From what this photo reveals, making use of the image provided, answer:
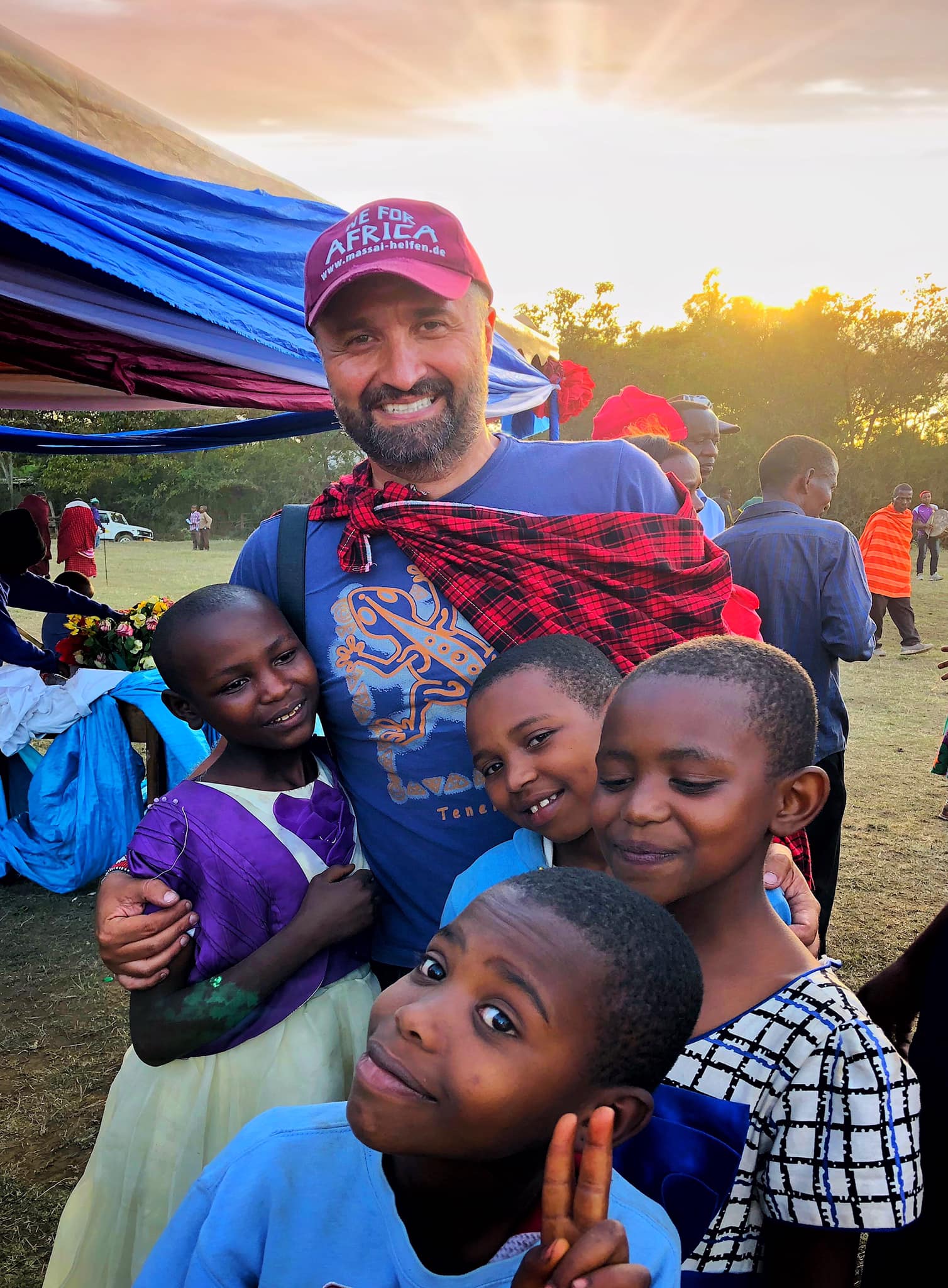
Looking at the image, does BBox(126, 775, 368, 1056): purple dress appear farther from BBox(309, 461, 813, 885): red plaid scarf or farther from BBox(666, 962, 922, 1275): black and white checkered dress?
BBox(666, 962, 922, 1275): black and white checkered dress

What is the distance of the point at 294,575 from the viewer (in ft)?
5.57

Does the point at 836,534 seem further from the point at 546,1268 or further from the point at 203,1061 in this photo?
the point at 546,1268

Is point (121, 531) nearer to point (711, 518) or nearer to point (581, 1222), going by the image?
point (711, 518)

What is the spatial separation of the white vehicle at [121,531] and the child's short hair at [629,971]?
90.7 ft

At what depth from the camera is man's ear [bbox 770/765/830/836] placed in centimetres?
115

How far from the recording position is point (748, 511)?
383 centimetres

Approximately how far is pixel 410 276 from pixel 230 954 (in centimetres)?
123

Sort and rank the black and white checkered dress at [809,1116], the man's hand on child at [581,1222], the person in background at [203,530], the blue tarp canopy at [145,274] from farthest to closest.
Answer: the person in background at [203,530] < the blue tarp canopy at [145,274] < the black and white checkered dress at [809,1116] < the man's hand on child at [581,1222]

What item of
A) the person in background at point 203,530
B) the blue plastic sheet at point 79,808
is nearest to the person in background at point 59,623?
the blue plastic sheet at point 79,808

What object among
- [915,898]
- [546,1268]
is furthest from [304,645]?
[915,898]

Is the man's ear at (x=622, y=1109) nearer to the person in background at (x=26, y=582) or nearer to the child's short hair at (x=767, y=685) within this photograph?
the child's short hair at (x=767, y=685)

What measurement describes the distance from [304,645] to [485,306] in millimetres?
775

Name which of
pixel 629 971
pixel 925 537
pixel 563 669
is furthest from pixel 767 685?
pixel 925 537

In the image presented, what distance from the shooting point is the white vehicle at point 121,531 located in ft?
87.4
